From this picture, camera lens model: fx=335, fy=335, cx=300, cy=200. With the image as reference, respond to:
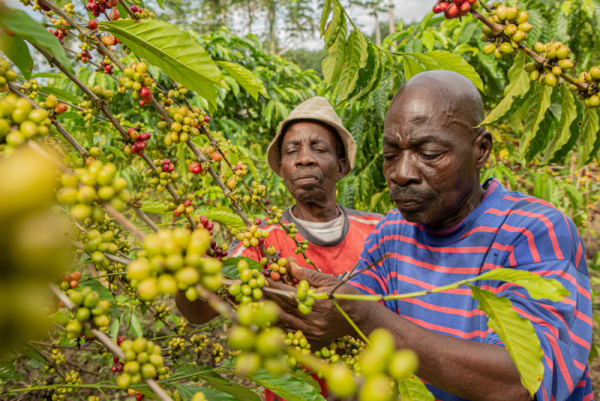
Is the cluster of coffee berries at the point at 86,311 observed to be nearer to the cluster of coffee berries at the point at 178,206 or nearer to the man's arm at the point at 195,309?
the cluster of coffee berries at the point at 178,206

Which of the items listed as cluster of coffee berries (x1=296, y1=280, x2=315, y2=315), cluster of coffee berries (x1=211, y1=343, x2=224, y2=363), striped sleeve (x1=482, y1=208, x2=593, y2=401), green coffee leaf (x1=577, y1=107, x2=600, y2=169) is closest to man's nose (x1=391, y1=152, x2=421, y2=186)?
striped sleeve (x1=482, y1=208, x2=593, y2=401)

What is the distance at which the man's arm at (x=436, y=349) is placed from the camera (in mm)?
983

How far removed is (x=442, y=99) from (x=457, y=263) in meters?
0.70

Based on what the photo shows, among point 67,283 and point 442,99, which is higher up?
point 442,99

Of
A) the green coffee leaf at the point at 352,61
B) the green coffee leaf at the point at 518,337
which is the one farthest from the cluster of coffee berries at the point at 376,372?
the green coffee leaf at the point at 352,61

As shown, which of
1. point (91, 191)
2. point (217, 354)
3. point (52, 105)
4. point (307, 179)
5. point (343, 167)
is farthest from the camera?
point (343, 167)

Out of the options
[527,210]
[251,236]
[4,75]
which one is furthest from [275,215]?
[527,210]

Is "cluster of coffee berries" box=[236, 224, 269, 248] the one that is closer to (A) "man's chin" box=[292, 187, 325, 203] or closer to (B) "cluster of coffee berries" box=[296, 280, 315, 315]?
(B) "cluster of coffee berries" box=[296, 280, 315, 315]

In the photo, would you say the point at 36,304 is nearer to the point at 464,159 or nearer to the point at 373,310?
the point at 373,310

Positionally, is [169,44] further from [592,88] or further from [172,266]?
[592,88]

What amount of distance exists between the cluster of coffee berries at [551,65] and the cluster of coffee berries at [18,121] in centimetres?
123

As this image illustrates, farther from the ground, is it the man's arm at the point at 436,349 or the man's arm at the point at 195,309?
the man's arm at the point at 436,349

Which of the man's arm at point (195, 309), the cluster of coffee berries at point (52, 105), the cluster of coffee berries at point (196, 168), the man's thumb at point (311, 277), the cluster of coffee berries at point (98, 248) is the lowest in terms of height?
the man's arm at point (195, 309)

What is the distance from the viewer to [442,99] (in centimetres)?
141
